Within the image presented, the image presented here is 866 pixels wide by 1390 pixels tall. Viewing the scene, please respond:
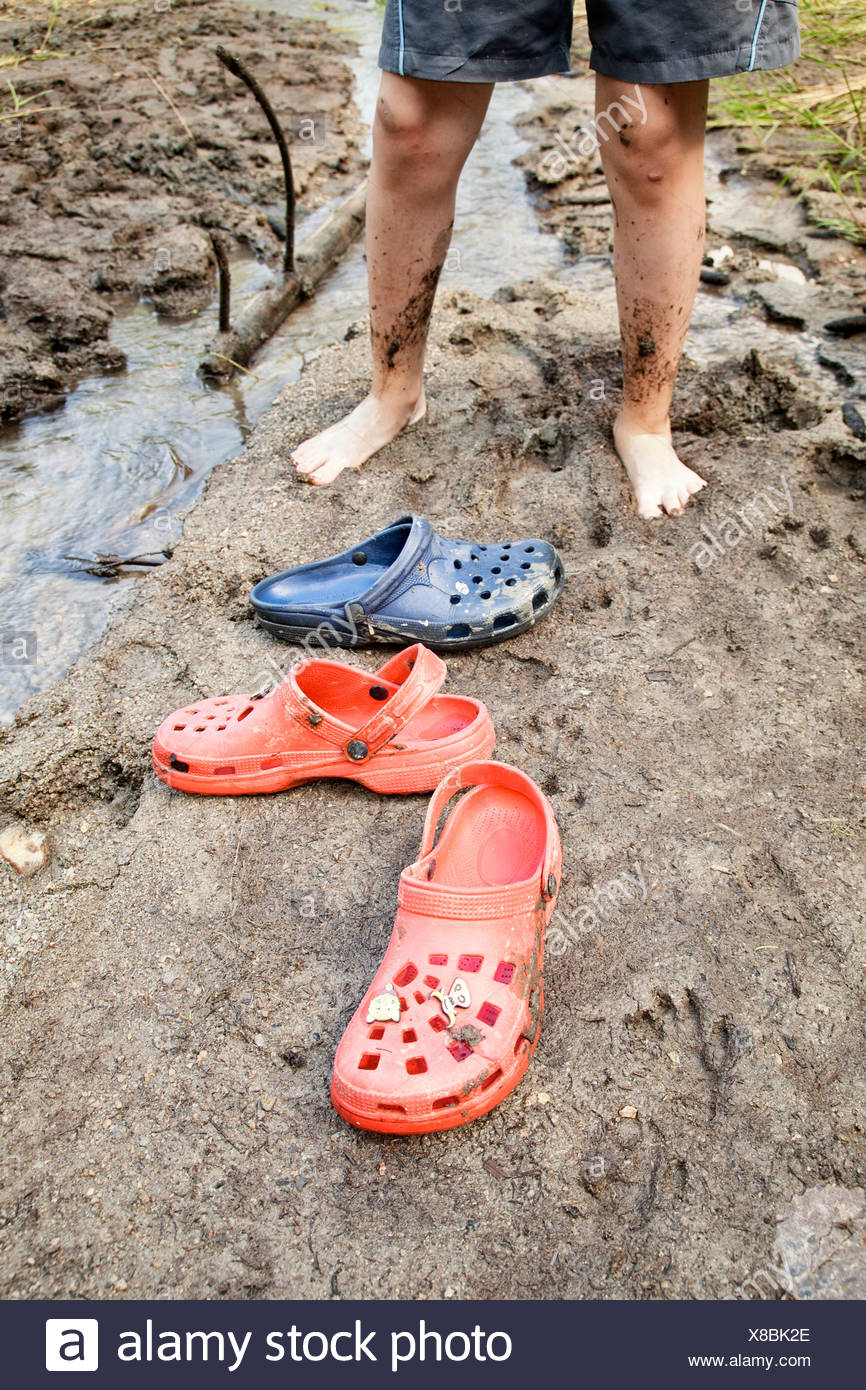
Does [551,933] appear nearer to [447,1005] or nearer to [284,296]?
[447,1005]

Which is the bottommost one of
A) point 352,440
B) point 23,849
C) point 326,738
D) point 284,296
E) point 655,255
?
point 23,849

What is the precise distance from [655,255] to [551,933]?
5.30ft

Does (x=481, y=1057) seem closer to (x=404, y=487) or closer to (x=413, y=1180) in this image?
(x=413, y=1180)

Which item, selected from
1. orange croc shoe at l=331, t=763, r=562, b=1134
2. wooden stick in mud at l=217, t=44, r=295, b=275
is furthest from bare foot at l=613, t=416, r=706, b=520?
wooden stick in mud at l=217, t=44, r=295, b=275

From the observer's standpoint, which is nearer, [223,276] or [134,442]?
[134,442]

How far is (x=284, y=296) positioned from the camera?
3.74 meters

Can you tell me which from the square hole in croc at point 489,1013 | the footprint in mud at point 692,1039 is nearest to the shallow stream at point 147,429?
the square hole in croc at point 489,1013

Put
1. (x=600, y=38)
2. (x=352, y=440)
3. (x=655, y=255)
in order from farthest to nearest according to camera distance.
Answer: (x=352, y=440), (x=655, y=255), (x=600, y=38)

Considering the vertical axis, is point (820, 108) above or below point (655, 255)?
above

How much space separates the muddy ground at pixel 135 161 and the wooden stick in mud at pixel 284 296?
247 millimetres

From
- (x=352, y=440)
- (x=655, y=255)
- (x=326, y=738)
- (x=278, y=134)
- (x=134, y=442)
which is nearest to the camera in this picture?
(x=326, y=738)

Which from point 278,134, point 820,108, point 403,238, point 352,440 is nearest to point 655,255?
point 403,238

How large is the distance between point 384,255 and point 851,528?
1.41 metres

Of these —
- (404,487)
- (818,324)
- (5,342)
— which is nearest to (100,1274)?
(404,487)
